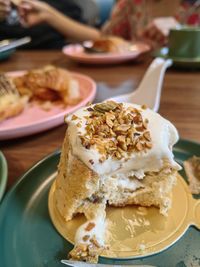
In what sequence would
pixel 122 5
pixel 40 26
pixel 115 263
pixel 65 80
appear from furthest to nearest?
1. pixel 40 26
2. pixel 122 5
3. pixel 65 80
4. pixel 115 263

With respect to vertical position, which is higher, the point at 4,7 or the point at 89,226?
the point at 4,7

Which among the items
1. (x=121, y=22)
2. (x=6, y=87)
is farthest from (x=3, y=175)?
(x=121, y=22)

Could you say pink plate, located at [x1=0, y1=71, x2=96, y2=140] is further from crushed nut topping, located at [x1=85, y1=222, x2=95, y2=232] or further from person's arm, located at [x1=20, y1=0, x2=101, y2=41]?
person's arm, located at [x1=20, y1=0, x2=101, y2=41]

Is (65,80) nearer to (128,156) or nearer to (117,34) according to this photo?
(128,156)

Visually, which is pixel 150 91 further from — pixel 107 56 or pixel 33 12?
pixel 33 12

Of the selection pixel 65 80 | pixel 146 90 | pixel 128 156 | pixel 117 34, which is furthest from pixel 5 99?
pixel 117 34

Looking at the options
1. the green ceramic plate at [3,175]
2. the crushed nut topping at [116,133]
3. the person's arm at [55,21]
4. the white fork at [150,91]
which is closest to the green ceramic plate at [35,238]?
the green ceramic plate at [3,175]
